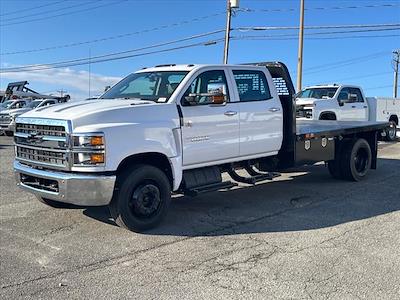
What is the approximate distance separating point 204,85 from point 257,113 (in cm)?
109

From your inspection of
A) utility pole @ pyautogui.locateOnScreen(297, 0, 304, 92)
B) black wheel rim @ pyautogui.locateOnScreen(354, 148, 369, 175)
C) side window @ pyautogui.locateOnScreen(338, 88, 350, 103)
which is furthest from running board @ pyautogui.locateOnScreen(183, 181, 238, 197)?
utility pole @ pyautogui.locateOnScreen(297, 0, 304, 92)

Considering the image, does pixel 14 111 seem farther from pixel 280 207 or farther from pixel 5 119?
pixel 280 207

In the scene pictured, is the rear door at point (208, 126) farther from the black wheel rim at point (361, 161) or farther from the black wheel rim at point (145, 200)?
the black wheel rim at point (361, 161)

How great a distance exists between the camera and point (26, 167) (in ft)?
21.4

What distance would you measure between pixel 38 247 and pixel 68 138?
1.32 metres

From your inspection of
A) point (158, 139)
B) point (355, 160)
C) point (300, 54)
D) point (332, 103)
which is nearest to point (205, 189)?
point (158, 139)

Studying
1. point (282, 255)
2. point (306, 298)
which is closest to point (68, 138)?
point (282, 255)

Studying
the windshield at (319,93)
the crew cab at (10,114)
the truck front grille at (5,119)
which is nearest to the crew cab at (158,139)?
the windshield at (319,93)

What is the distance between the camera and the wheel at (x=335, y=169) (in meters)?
10.0

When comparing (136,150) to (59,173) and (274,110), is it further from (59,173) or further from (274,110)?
(274,110)

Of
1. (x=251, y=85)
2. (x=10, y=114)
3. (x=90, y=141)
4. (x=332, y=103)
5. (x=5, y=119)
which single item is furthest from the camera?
(x=5, y=119)

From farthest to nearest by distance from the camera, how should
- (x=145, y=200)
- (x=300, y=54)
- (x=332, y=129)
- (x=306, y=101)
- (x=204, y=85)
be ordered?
1. (x=300, y=54)
2. (x=306, y=101)
3. (x=332, y=129)
4. (x=204, y=85)
5. (x=145, y=200)

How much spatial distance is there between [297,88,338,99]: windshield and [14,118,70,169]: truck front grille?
38.7 ft

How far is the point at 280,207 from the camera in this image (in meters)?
7.73
